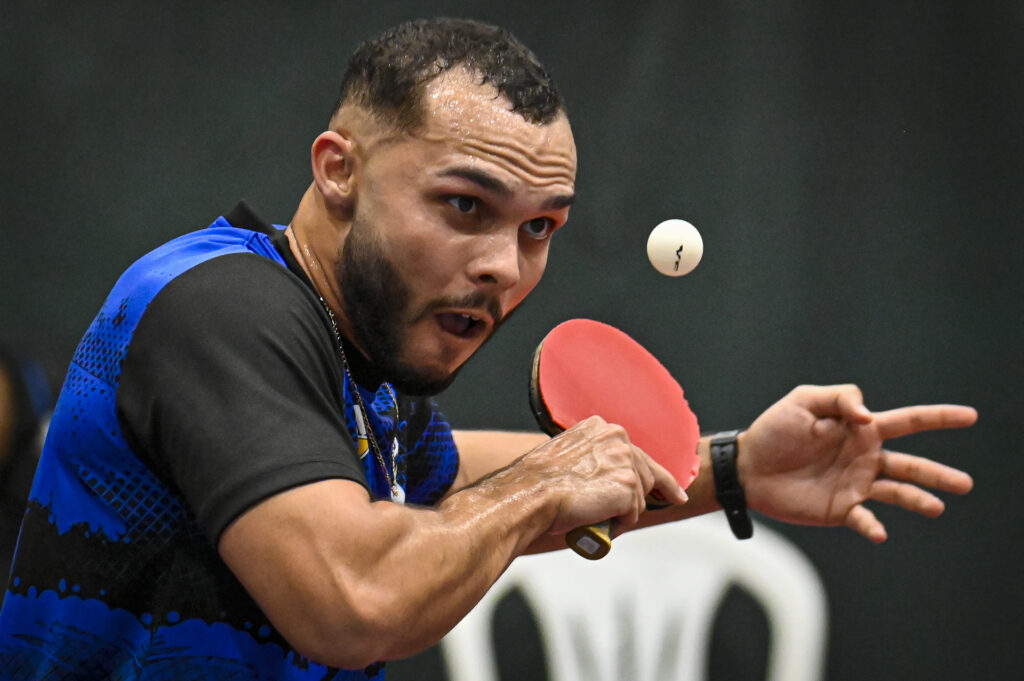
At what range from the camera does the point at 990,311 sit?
2928 millimetres

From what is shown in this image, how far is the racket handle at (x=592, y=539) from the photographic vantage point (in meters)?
1.42

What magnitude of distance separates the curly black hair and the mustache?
245 mm

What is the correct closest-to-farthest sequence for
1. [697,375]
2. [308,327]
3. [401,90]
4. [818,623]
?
1. [308,327]
2. [401,90]
3. [818,623]
4. [697,375]

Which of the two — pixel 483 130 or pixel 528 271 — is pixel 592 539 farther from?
pixel 483 130

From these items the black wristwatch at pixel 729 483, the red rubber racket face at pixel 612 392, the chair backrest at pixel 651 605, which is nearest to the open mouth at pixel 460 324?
the red rubber racket face at pixel 612 392

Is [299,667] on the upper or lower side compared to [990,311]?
lower

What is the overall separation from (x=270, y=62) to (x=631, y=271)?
3.95 feet

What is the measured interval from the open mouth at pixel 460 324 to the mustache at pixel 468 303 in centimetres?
2

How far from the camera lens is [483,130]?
1495 millimetres

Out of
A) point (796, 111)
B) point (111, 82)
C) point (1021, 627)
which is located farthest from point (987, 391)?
point (111, 82)

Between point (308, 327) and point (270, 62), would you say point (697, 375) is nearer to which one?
point (270, 62)

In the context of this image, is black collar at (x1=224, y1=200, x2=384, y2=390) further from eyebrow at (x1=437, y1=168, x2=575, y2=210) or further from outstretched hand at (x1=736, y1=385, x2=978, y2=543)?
outstretched hand at (x1=736, y1=385, x2=978, y2=543)

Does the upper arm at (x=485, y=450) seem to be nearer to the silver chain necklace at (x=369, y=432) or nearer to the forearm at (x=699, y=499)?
the forearm at (x=699, y=499)

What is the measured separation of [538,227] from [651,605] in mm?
1525
